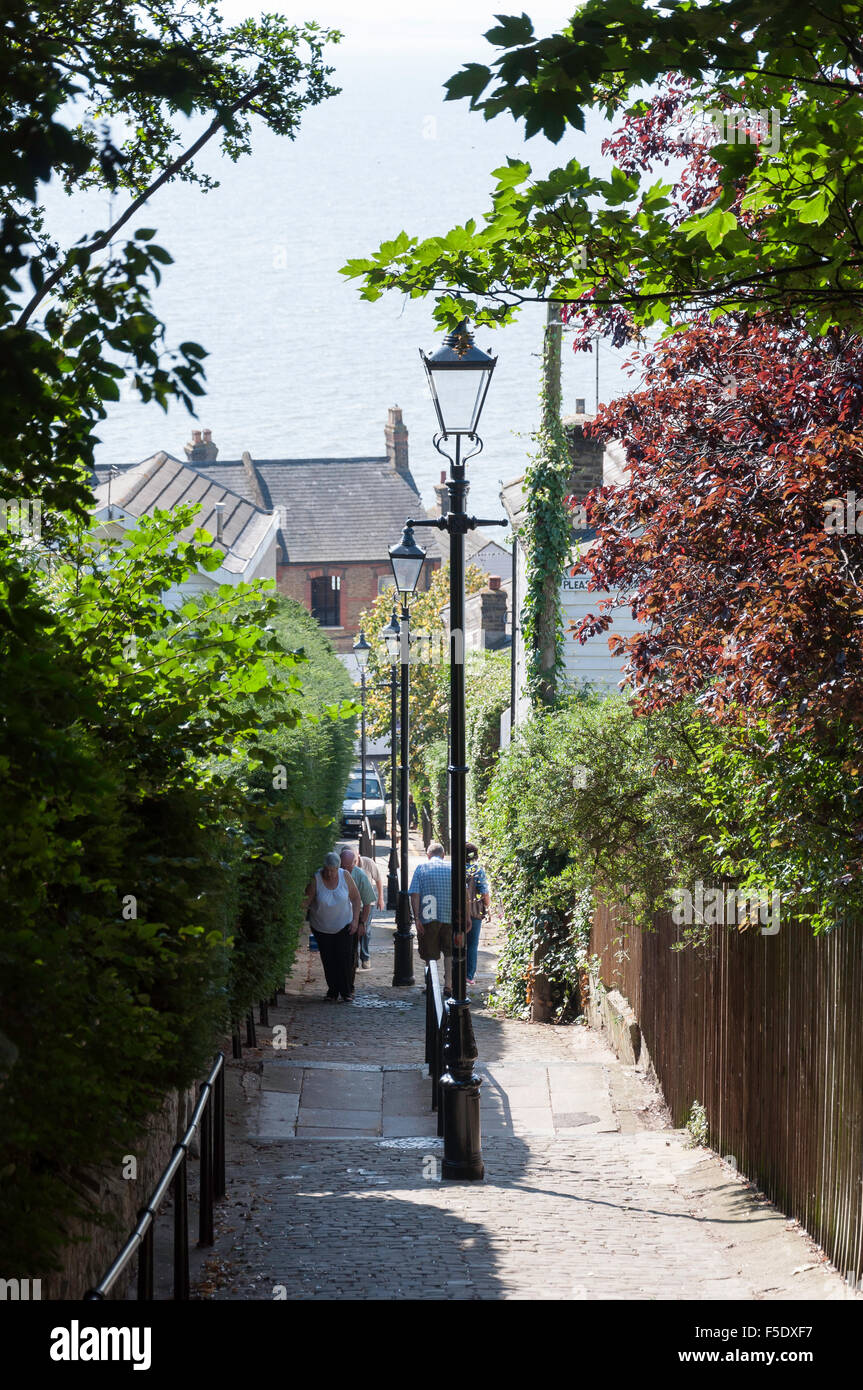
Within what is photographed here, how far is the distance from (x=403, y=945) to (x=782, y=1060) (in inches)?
448

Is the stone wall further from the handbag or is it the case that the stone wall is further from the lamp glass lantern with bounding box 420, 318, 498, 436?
the handbag

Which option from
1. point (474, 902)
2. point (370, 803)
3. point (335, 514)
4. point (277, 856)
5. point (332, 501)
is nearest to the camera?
point (277, 856)

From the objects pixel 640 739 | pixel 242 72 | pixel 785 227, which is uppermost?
pixel 242 72

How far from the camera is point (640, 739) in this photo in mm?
12867

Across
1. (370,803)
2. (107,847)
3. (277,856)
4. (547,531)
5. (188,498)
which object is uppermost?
(188,498)

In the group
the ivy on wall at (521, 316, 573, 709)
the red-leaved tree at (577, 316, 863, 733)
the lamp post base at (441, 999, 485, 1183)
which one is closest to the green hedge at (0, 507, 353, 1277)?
the lamp post base at (441, 999, 485, 1183)

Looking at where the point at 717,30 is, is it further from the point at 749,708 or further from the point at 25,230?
the point at 749,708

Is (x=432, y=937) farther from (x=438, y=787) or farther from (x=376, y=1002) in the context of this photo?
(x=438, y=787)

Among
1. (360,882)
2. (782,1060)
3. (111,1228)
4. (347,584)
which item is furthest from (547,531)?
(347,584)

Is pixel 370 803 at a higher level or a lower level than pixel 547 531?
lower

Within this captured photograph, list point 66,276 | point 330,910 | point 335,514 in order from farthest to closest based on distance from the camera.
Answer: point 335,514 < point 330,910 < point 66,276

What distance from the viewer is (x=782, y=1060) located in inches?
319
